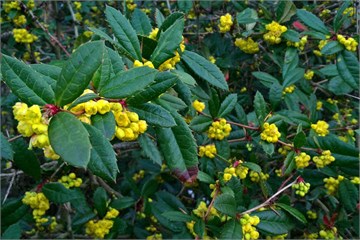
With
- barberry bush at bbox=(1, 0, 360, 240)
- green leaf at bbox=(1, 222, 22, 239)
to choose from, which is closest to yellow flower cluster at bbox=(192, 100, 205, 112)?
barberry bush at bbox=(1, 0, 360, 240)

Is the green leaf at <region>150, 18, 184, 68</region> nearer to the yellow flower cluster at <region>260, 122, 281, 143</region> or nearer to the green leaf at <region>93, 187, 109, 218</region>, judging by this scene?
the yellow flower cluster at <region>260, 122, 281, 143</region>

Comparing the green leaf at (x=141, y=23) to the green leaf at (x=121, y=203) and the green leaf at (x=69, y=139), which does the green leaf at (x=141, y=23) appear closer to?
the green leaf at (x=69, y=139)

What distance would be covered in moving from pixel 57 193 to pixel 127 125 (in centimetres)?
91

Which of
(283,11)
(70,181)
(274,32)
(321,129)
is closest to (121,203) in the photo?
(70,181)

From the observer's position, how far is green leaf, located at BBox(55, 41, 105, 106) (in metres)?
0.88

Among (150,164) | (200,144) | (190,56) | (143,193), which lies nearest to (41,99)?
(190,56)

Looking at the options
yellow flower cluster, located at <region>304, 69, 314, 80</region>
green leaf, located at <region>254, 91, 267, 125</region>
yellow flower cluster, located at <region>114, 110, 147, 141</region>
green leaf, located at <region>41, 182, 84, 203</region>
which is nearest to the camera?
yellow flower cluster, located at <region>114, 110, 147, 141</region>

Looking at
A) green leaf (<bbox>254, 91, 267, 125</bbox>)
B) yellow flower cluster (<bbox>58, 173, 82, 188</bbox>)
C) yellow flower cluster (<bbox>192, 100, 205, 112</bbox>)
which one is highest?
yellow flower cluster (<bbox>192, 100, 205, 112</bbox>)

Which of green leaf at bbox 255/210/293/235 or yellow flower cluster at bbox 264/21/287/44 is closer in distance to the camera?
green leaf at bbox 255/210/293/235

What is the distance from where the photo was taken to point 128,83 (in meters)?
0.96

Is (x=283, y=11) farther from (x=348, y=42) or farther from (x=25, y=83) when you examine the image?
(x=25, y=83)

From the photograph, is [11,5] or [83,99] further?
[11,5]

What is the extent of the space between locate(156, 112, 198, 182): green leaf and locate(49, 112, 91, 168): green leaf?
0.37m

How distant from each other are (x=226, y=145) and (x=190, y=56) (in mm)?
448
